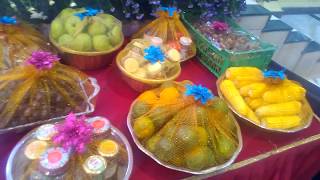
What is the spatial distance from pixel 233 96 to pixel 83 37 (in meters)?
0.58

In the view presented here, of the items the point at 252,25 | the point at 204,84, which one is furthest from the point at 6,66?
the point at 252,25

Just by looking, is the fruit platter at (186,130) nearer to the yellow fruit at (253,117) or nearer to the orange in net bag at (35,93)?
the yellow fruit at (253,117)

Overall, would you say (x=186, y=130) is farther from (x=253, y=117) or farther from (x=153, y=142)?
(x=253, y=117)

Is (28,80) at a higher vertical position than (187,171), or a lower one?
higher

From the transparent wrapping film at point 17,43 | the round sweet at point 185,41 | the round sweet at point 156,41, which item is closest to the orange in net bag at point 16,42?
the transparent wrapping film at point 17,43

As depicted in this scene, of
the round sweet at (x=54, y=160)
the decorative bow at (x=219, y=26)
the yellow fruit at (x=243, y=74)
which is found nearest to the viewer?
the round sweet at (x=54, y=160)

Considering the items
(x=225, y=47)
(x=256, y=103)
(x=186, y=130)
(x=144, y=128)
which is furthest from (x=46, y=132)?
(x=225, y=47)

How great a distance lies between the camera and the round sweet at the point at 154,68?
41.7 inches

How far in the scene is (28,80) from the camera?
33.5 inches

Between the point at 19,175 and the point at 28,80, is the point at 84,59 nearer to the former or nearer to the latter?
the point at 28,80

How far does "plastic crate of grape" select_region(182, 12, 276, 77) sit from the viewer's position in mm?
1234

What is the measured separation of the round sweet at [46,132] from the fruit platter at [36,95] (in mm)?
89

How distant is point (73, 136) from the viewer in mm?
701

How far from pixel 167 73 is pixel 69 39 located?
37cm
